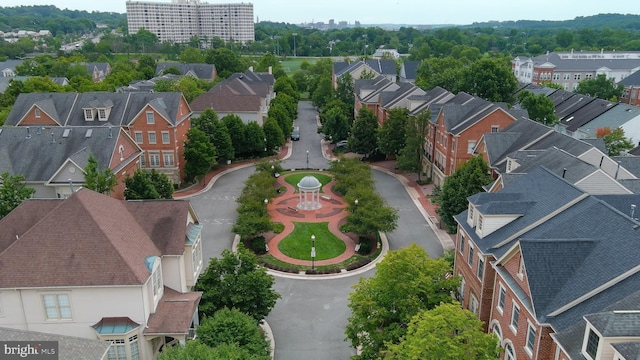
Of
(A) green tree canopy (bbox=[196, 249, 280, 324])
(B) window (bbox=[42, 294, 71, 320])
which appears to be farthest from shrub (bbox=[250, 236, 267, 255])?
(B) window (bbox=[42, 294, 71, 320])

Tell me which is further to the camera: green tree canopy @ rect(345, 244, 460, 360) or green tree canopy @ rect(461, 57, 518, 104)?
green tree canopy @ rect(461, 57, 518, 104)

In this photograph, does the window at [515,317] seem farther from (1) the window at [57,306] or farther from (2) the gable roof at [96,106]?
(2) the gable roof at [96,106]

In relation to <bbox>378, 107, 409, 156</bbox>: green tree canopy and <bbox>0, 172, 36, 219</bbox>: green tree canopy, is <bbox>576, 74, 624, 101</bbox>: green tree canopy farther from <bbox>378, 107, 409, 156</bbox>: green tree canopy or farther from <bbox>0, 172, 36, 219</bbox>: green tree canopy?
<bbox>0, 172, 36, 219</bbox>: green tree canopy

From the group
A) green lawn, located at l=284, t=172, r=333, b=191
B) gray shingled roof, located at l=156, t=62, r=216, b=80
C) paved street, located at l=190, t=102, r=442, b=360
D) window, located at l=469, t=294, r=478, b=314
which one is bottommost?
paved street, located at l=190, t=102, r=442, b=360

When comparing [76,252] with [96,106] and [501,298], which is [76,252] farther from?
[96,106]

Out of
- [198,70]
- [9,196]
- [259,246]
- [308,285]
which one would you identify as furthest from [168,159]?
[198,70]

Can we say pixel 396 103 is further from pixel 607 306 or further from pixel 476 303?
pixel 607 306
